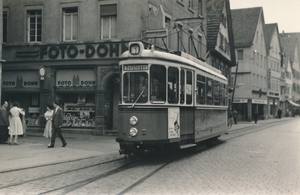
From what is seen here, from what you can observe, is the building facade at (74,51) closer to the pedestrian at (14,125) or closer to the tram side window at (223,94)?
the tram side window at (223,94)

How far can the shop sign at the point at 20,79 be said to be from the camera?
21.6 metres

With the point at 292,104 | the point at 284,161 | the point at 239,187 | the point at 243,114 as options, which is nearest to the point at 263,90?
the point at 243,114

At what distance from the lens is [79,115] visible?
21016 mm

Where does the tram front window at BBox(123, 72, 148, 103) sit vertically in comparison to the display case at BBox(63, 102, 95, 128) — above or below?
above

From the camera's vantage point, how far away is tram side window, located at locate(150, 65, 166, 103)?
10.2m

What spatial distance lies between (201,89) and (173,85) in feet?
7.77

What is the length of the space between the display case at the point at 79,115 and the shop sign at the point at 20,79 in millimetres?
2268

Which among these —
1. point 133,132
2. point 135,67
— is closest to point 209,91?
point 135,67

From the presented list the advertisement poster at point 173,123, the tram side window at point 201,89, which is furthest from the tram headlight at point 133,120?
the tram side window at point 201,89

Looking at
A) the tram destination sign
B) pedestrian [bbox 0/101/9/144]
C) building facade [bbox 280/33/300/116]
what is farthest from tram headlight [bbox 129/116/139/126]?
building facade [bbox 280/33/300/116]

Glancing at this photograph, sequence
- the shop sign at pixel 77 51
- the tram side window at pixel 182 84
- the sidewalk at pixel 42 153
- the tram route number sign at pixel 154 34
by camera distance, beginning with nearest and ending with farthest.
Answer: the sidewalk at pixel 42 153
the tram side window at pixel 182 84
the tram route number sign at pixel 154 34
the shop sign at pixel 77 51

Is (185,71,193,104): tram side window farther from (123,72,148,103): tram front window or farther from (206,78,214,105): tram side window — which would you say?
(206,78,214,105): tram side window

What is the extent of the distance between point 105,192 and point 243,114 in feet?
139

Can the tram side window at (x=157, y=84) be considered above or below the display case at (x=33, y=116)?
above
